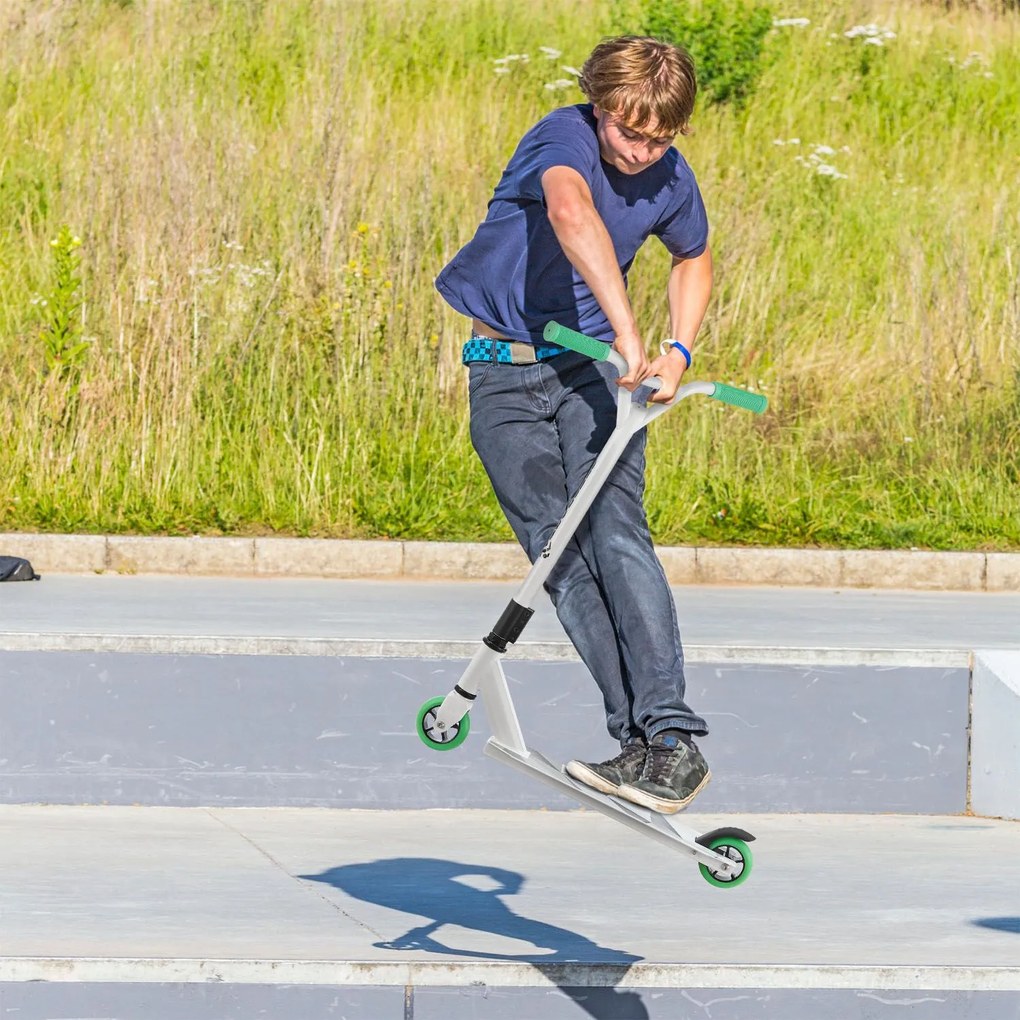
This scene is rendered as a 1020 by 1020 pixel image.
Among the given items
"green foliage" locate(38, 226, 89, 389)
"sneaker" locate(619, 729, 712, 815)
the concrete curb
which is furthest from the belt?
"green foliage" locate(38, 226, 89, 389)

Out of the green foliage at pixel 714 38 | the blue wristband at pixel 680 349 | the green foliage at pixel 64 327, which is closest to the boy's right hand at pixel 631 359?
the blue wristband at pixel 680 349

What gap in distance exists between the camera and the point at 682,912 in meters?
4.14

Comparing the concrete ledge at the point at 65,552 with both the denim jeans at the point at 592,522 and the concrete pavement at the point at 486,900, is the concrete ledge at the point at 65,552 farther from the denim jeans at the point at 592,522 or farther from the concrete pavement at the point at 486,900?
the denim jeans at the point at 592,522

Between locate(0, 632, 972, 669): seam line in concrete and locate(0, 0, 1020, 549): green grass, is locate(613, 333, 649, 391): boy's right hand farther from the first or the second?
locate(0, 0, 1020, 549): green grass

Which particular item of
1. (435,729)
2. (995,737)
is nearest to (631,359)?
(435,729)

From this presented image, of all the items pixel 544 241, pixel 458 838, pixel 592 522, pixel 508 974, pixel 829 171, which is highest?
pixel 829 171

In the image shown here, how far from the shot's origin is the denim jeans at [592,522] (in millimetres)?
3611

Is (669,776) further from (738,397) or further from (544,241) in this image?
(544,241)

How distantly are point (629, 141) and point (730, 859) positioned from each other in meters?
1.44

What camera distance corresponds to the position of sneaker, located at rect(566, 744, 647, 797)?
3432mm

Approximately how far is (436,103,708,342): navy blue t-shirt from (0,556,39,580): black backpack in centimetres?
485

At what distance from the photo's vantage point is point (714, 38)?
15.9 metres

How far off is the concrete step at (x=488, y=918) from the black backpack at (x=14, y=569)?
10.3ft

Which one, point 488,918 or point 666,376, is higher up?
point 666,376
